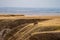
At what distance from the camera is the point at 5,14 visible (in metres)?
0.90

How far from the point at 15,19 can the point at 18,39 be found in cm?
16

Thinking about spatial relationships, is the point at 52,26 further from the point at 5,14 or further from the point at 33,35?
the point at 5,14

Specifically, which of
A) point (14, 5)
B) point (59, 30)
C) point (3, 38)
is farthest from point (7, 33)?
point (59, 30)

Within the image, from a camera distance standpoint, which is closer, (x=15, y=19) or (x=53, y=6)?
(x=15, y=19)

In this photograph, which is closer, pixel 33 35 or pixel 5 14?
pixel 33 35

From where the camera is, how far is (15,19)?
84cm

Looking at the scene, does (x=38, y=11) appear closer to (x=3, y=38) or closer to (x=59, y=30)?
(x=59, y=30)

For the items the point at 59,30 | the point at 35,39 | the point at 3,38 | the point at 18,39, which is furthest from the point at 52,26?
the point at 3,38

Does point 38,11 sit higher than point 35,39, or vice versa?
point 38,11

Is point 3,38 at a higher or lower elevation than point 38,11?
lower

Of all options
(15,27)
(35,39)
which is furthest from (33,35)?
(15,27)

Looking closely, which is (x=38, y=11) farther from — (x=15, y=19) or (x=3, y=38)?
(x=3, y=38)

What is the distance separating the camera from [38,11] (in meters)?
0.93

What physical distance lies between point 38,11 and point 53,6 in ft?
0.49
